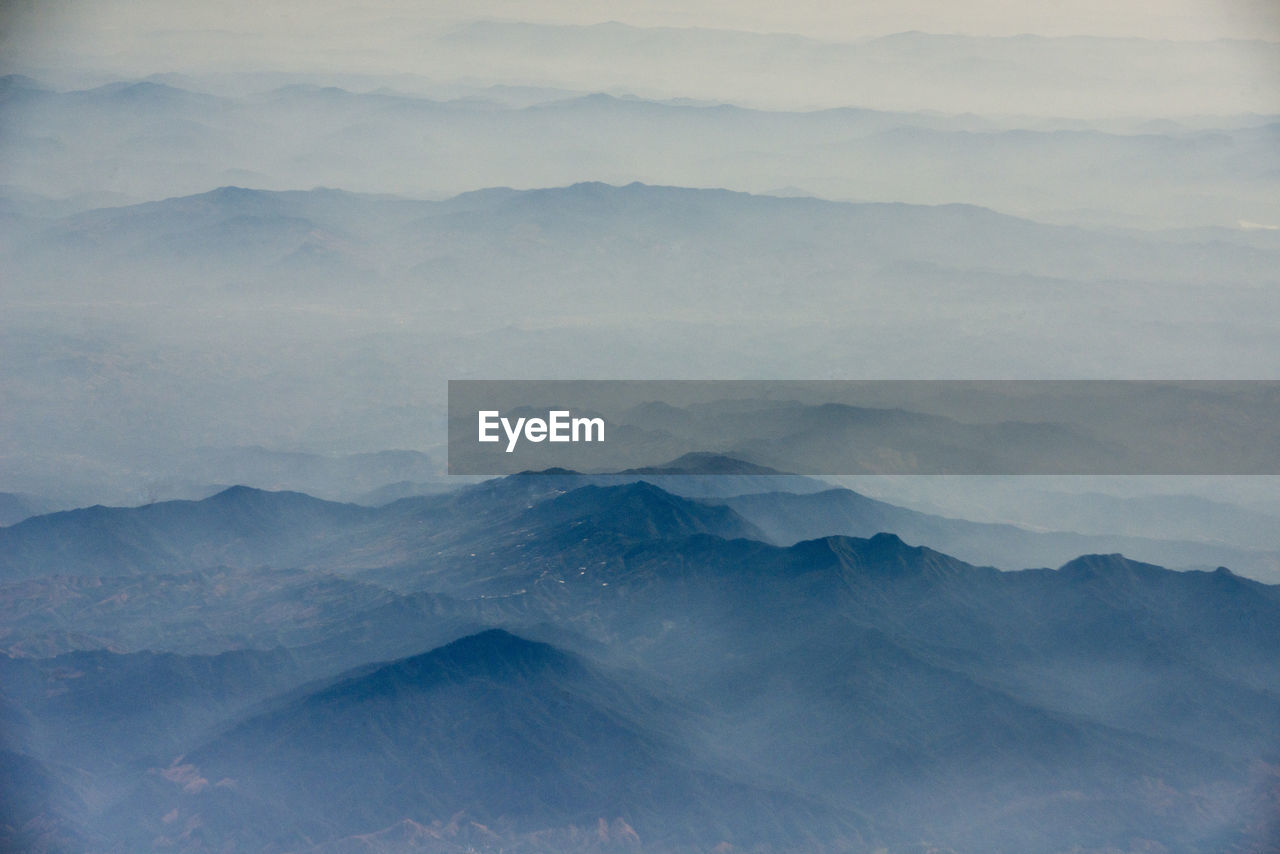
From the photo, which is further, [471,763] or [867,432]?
[867,432]

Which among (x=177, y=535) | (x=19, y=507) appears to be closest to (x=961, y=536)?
(x=177, y=535)

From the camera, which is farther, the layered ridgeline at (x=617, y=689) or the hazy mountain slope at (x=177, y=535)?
the hazy mountain slope at (x=177, y=535)

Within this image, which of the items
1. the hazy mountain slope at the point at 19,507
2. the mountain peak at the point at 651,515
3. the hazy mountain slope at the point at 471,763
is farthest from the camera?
the hazy mountain slope at the point at 19,507

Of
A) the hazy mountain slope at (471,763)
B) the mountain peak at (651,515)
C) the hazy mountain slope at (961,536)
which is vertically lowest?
the hazy mountain slope at (471,763)

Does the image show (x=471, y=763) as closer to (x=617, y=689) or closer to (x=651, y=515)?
(x=617, y=689)

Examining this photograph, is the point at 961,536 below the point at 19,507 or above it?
below

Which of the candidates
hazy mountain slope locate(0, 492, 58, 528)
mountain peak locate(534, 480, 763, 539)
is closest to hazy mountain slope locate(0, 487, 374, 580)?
hazy mountain slope locate(0, 492, 58, 528)

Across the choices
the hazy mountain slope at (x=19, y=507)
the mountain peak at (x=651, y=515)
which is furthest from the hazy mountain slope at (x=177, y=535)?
the mountain peak at (x=651, y=515)

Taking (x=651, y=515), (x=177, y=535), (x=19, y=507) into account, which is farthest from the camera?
(x=177, y=535)

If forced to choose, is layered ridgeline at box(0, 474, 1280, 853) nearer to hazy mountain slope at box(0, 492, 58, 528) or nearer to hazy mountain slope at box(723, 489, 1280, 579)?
hazy mountain slope at box(723, 489, 1280, 579)

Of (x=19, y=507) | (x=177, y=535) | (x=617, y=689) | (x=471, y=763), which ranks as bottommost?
(x=471, y=763)

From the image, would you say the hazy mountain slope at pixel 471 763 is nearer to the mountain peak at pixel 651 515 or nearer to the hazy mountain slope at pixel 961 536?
the mountain peak at pixel 651 515
